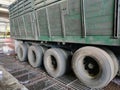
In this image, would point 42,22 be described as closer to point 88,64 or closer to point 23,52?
point 88,64

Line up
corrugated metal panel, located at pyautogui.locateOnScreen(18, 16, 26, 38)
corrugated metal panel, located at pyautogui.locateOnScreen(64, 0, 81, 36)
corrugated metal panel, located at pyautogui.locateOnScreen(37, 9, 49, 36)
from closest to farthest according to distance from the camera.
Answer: corrugated metal panel, located at pyautogui.locateOnScreen(64, 0, 81, 36)
corrugated metal panel, located at pyautogui.locateOnScreen(37, 9, 49, 36)
corrugated metal panel, located at pyautogui.locateOnScreen(18, 16, 26, 38)

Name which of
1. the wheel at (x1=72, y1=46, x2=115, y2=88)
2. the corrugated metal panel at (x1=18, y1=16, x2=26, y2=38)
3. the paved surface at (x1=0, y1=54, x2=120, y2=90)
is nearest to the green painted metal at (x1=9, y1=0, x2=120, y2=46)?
the wheel at (x1=72, y1=46, x2=115, y2=88)

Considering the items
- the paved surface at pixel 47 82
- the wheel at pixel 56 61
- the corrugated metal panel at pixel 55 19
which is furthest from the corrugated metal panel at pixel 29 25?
the paved surface at pixel 47 82

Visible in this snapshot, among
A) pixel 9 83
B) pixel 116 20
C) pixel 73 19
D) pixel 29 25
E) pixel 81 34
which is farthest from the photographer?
pixel 29 25

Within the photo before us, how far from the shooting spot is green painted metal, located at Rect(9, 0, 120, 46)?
223 centimetres

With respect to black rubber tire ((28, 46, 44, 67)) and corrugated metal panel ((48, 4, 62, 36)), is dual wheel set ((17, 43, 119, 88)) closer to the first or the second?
black rubber tire ((28, 46, 44, 67))

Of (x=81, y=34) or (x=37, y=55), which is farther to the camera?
(x=37, y=55)

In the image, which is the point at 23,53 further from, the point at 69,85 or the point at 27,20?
the point at 69,85

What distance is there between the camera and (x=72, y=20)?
9.40 ft

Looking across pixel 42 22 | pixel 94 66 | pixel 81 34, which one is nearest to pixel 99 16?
pixel 81 34

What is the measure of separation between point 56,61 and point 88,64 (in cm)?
104

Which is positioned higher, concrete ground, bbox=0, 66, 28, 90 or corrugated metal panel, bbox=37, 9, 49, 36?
corrugated metal panel, bbox=37, 9, 49, 36

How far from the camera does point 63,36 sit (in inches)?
127

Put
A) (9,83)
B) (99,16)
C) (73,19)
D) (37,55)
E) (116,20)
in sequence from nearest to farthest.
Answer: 1. (116,20)
2. (99,16)
3. (73,19)
4. (9,83)
5. (37,55)
